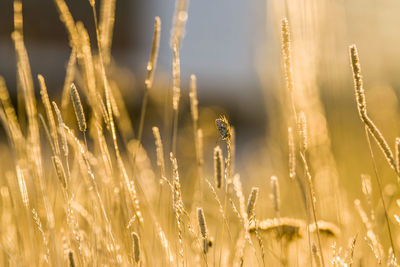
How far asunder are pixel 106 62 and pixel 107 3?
143 millimetres

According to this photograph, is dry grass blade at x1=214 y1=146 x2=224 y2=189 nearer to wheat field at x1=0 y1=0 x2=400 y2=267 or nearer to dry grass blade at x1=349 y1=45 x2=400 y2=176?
wheat field at x1=0 y1=0 x2=400 y2=267

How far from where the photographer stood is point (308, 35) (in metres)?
1.19

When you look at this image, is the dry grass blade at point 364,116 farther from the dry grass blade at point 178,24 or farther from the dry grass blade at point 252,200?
the dry grass blade at point 178,24

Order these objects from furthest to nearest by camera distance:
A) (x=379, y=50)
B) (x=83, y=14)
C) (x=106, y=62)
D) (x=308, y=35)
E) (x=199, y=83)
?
(x=83, y=14), (x=199, y=83), (x=379, y=50), (x=308, y=35), (x=106, y=62)

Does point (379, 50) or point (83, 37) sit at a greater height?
point (379, 50)

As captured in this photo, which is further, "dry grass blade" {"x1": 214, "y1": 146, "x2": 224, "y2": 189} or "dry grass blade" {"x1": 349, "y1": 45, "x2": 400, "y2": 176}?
"dry grass blade" {"x1": 214, "y1": 146, "x2": 224, "y2": 189}

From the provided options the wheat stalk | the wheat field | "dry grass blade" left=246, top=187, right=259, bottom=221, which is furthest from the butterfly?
the wheat stalk

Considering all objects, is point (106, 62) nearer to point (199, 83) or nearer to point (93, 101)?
point (93, 101)

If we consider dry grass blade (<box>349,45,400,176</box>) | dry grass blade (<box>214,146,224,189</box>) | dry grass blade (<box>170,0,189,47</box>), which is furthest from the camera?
dry grass blade (<box>170,0,189,47</box>)

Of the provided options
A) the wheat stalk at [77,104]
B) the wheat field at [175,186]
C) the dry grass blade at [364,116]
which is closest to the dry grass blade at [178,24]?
the wheat field at [175,186]

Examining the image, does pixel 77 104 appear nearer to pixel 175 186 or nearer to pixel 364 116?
pixel 175 186

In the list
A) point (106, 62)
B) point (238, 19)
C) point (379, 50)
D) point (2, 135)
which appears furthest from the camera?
point (238, 19)

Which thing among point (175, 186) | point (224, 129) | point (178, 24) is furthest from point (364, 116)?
point (178, 24)

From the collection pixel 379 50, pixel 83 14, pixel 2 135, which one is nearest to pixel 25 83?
→ pixel 379 50
